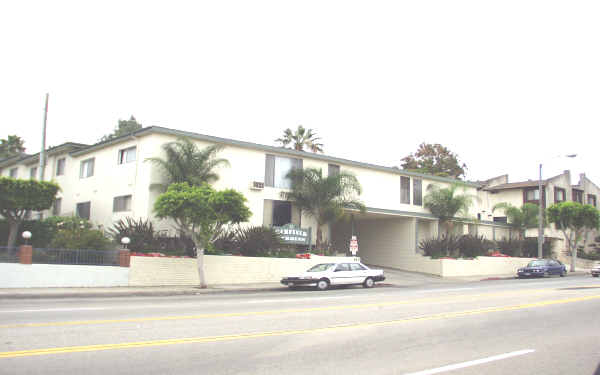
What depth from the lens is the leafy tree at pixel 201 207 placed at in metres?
20.2

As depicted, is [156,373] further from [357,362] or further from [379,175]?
[379,175]

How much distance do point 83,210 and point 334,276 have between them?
16095 mm

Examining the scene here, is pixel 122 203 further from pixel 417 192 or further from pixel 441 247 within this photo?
pixel 417 192

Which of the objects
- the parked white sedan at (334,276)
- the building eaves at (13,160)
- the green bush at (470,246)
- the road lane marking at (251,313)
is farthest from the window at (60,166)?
the green bush at (470,246)

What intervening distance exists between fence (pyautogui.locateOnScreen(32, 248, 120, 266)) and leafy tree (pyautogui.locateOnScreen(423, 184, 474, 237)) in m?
22.4

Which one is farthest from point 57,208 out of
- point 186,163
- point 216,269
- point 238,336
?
point 238,336

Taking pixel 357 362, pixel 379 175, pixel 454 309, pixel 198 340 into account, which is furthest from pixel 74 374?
pixel 379 175

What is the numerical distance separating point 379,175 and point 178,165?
581 inches

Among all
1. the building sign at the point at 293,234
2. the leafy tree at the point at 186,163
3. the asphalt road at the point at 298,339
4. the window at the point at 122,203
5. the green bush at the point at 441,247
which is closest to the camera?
the asphalt road at the point at 298,339

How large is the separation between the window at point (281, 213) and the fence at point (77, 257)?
10240 mm

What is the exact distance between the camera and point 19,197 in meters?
22.8

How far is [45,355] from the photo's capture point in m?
7.09

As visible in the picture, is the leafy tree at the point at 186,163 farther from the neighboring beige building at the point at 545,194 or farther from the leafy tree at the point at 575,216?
the neighboring beige building at the point at 545,194

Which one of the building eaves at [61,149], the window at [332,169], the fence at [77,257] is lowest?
the fence at [77,257]
